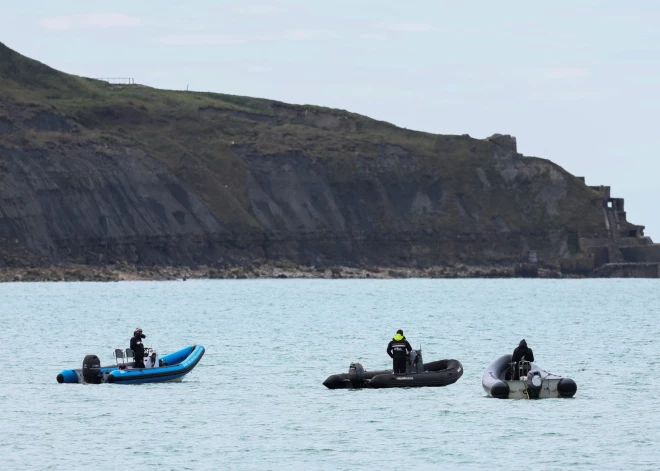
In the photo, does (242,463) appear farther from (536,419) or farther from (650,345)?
(650,345)

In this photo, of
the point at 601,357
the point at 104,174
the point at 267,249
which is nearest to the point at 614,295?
the point at 267,249

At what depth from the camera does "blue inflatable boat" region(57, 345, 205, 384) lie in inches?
1810

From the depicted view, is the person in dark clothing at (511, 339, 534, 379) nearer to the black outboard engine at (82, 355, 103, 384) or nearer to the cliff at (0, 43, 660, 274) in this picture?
the black outboard engine at (82, 355, 103, 384)

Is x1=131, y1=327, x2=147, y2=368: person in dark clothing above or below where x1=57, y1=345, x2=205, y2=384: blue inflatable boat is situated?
above

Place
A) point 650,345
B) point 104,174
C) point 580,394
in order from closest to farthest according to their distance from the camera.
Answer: point 580,394 < point 650,345 < point 104,174

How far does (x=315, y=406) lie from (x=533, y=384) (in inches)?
260

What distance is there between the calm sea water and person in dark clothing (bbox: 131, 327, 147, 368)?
906 millimetres

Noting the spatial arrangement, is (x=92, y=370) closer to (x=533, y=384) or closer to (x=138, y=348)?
(x=138, y=348)

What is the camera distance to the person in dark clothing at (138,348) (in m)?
45.2

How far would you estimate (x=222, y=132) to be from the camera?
19762 cm

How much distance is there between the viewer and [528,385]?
Result: 41.7 meters

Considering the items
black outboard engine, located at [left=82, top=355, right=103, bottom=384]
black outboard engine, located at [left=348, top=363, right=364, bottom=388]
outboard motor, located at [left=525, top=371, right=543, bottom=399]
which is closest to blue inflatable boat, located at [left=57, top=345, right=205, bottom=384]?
black outboard engine, located at [left=82, top=355, right=103, bottom=384]

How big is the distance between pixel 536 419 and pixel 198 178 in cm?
14529

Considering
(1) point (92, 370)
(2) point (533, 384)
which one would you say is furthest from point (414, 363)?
(1) point (92, 370)
